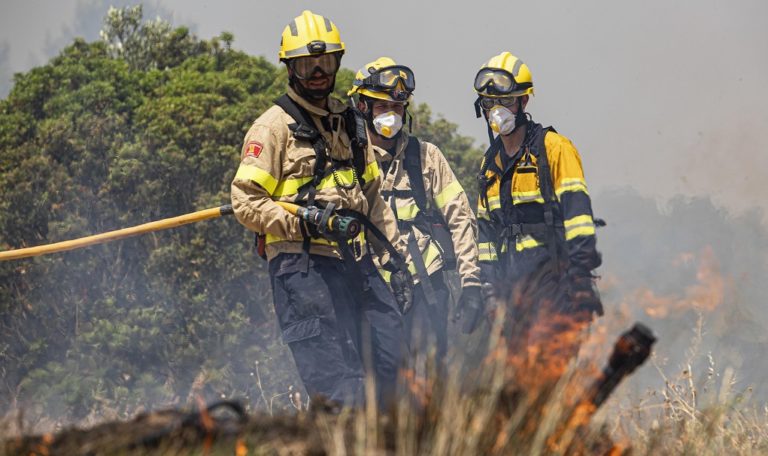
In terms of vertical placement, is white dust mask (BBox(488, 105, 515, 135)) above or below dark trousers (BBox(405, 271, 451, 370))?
above

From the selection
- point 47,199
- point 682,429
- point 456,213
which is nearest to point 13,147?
point 47,199

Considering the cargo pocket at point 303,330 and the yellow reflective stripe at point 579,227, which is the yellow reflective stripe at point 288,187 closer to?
the cargo pocket at point 303,330

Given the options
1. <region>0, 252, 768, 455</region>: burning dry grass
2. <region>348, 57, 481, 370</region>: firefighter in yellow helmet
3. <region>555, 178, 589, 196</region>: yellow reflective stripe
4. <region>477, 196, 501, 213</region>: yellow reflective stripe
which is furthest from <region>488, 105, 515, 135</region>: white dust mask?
<region>0, 252, 768, 455</region>: burning dry grass

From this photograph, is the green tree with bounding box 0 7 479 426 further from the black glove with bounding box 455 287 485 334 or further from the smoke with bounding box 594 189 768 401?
the black glove with bounding box 455 287 485 334

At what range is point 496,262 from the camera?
779 centimetres

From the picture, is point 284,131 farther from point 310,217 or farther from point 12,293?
point 12,293

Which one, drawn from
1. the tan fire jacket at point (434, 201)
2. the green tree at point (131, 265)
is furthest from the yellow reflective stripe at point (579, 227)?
the green tree at point (131, 265)

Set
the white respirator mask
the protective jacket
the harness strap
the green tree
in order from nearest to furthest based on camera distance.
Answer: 1. the protective jacket
2. the harness strap
3. the white respirator mask
4. the green tree

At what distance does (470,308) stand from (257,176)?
6.57ft

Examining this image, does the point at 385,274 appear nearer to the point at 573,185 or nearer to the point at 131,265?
the point at 573,185

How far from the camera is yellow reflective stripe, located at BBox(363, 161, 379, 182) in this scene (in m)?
6.98

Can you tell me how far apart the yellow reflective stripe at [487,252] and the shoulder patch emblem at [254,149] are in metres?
2.01

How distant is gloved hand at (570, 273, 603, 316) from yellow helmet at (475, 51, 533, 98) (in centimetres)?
140

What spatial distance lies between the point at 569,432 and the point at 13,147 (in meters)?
18.4
